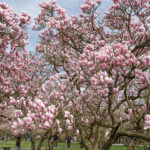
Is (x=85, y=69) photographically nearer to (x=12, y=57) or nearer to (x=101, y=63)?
(x=101, y=63)

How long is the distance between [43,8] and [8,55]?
8.23 ft

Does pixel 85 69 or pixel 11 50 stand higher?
pixel 11 50

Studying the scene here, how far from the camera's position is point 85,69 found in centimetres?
669

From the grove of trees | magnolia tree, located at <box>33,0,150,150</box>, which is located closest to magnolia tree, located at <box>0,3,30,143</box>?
the grove of trees

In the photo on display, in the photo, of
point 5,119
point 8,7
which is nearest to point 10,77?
point 5,119

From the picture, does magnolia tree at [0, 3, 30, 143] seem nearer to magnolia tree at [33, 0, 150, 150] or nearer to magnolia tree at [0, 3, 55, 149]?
magnolia tree at [0, 3, 55, 149]

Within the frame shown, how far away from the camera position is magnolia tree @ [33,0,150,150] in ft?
19.3

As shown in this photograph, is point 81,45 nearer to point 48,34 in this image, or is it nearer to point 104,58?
point 48,34

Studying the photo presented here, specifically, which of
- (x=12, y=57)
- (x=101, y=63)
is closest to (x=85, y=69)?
(x=101, y=63)

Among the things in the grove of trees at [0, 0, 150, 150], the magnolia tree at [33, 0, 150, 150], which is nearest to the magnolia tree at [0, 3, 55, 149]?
the grove of trees at [0, 0, 150, 150]

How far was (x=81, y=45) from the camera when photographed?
9.66 meters

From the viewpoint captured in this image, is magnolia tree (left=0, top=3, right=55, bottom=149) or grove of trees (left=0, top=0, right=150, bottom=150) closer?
grove of trees (left=0, top=0, right=150, bottom=150)

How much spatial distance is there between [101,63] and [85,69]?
2.92 feet

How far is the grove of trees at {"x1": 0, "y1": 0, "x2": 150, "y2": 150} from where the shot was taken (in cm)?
597
